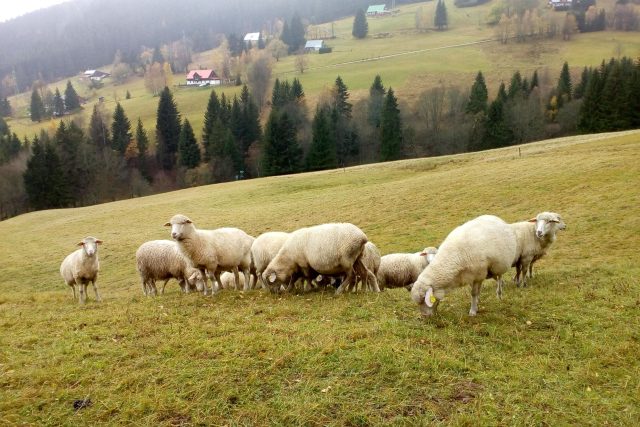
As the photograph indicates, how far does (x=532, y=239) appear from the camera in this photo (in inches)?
555

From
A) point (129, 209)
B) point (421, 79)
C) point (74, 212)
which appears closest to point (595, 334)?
point (129, 209)

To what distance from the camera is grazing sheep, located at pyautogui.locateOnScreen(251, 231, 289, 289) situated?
1511 centimetres

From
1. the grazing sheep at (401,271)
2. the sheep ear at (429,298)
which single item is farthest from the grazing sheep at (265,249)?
the sheep ear at (429,298)

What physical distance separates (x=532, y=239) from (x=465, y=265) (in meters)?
5.51

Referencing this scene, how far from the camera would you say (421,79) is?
12388cm

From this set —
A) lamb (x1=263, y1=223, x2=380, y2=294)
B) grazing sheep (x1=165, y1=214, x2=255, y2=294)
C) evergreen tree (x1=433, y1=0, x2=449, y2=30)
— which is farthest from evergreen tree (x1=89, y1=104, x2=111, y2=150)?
evergreen tree (x1=433, y1=0, x2=449, y2=30)

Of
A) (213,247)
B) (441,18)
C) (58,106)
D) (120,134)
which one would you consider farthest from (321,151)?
(441,18)

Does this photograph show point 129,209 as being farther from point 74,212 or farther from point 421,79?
point 421,79

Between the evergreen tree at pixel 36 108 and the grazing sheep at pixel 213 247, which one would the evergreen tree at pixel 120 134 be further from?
the grazing sheep at pixel 213 247

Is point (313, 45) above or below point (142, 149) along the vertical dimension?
above

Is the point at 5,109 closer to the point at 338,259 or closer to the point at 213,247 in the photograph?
the point at 213,247

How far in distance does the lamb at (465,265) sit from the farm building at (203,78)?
148642 mm

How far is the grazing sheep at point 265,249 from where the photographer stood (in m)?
15.1

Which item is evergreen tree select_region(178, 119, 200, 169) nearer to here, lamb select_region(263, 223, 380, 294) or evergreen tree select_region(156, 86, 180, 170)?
evergreen tree select_region(156, 86, 180, 170)
